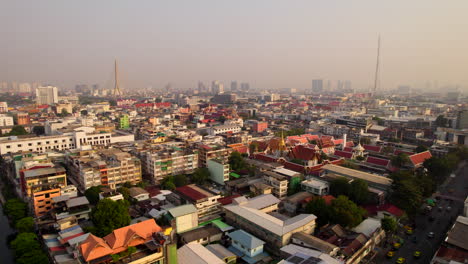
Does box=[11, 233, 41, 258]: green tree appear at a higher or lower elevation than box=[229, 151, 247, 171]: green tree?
lower

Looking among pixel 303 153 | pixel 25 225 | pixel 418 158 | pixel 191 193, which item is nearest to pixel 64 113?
pixel 25 225

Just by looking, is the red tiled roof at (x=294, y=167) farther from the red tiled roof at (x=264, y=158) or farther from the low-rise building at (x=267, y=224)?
the low-rise building at (x=267, y=224)

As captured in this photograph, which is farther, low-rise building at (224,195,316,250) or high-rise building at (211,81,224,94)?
high-rise building at (211,81,224,94)

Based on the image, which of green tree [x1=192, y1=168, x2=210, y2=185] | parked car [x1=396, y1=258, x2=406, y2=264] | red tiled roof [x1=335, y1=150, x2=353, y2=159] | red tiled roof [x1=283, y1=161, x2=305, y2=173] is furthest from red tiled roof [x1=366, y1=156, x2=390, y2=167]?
green tree [x1=192, y1=168, x2=210, y2=185]

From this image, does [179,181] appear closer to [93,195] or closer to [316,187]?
[93,195]

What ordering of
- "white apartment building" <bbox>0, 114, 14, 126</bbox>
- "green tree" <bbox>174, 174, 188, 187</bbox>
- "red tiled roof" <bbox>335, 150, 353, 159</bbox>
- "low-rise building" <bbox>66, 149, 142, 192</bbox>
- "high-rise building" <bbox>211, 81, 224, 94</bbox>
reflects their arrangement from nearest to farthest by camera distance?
"low-rise building" <bbox>66, 149, 142, 192</bbox>, "green tree" <bbox>174, 174, 188, 187</bbox>, "red tiled roof" <bbox>335, 150, 353, 159</bbox>, "white apartment building" <bbox>0, 114, 14, 126</bbox>, "high-rise building" <bbox>211, 81, 224, 94</bbox>

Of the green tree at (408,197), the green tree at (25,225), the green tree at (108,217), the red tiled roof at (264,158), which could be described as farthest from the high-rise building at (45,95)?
the green tree at (408,197)

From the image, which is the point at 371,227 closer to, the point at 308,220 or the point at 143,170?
the point at 308,220

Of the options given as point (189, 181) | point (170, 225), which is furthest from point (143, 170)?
point (170, 225)

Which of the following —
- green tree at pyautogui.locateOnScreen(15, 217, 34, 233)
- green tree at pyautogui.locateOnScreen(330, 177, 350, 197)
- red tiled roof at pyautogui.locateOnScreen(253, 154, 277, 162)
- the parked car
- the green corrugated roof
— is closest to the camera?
the parked car

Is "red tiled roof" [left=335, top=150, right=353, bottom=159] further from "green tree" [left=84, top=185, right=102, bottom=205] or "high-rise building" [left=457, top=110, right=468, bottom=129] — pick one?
"high-rise building" [left=457, top=110, right=468, bottom=129]
